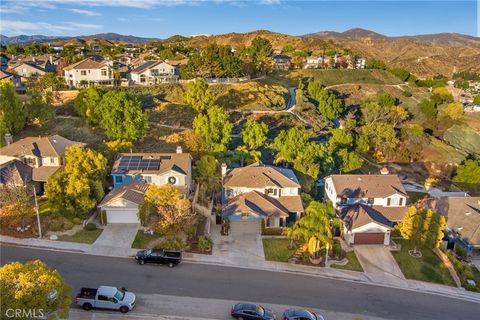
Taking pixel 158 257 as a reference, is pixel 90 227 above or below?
above

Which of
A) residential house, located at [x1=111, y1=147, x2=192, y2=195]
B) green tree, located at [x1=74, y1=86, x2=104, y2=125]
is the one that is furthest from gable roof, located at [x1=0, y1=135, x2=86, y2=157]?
green tree, located at [x1=74, y1=86, x2=104, y2=125]

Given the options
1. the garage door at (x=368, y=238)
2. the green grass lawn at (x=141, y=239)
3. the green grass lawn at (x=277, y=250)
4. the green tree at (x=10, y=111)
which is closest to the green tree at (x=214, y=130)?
the green grass lawn at (x=277, y=250)

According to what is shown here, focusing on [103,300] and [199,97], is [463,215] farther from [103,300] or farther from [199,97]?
[199,97]

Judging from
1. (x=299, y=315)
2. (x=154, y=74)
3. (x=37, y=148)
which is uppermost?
(x=154, y=74)

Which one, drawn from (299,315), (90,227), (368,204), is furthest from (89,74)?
(299,315)

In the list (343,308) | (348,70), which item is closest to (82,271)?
(343,308)
